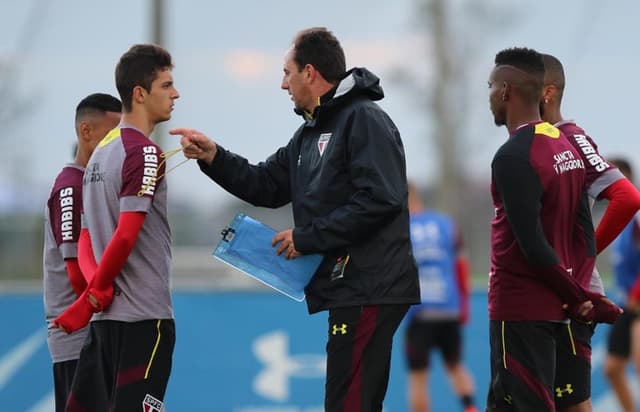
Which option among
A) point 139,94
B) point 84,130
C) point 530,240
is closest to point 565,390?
point 530,240

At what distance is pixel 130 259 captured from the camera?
5.68m

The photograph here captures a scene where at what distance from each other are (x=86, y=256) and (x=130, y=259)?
0.88 feet

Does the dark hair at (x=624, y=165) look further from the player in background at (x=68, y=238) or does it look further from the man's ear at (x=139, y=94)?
the man's ear at (x=139, y=94)

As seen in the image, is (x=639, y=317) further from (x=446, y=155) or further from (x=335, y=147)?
(x=446, y=155)

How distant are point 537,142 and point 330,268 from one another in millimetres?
1159

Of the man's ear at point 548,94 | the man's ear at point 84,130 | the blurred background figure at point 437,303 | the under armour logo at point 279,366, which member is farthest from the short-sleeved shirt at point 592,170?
the under armour logo at point 279,366

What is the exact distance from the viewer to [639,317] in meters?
10.5

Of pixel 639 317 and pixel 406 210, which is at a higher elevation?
pixel 406 210

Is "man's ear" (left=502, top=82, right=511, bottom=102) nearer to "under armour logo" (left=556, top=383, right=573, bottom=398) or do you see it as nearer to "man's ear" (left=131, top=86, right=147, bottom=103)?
"under armour logo" (left=556, top=383, right=573, bottom=398)

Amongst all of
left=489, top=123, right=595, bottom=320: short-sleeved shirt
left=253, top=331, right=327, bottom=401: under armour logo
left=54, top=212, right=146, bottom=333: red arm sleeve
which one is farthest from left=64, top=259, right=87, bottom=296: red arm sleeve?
left=253, top=331, right=327, bottom=401: under armour logo

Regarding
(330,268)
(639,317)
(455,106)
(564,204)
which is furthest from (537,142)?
(455,106)

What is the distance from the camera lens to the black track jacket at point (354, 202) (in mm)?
5574

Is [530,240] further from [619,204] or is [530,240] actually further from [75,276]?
[75,276]

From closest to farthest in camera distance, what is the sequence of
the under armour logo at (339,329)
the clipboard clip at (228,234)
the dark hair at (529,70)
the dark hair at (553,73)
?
1. the under armour logo at (339,329)
2. the dark hair at (529,70)
3. the clipboard clip at (228,234)
4. the dark hair at (553,73)
